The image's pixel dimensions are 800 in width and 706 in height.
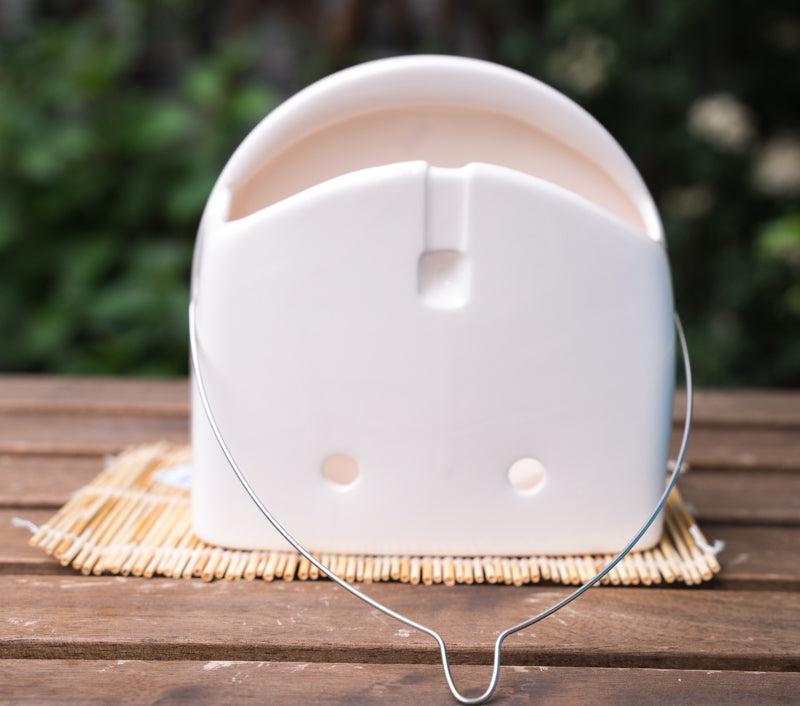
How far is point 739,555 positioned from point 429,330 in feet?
1.05

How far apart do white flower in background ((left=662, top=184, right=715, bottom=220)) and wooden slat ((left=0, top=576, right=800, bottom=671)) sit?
163cm

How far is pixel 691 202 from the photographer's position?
6.63 feet

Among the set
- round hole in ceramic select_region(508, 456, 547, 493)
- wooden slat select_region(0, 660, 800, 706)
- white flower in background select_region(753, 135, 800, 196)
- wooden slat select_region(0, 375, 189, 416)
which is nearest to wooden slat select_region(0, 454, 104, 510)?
wooden slat select_region(0, 375, 189, 416)

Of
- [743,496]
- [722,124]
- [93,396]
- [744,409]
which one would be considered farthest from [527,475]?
[722,124]

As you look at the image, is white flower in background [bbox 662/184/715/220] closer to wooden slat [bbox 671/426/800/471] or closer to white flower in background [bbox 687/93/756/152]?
white flower in background [bbox 687/93/756/152]

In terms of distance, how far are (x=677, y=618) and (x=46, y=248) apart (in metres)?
1.79

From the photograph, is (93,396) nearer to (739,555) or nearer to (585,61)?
(739,555)

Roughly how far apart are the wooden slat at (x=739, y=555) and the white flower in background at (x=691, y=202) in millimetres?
1511

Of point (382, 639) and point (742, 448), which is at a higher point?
point (382, 639)

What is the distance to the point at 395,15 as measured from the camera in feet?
6.88

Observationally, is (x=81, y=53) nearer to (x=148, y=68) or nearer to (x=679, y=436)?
(x=148, y=68)

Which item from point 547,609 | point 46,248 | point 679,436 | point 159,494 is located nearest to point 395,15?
point 46,248

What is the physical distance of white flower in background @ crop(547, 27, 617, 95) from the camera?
2010 millimetres

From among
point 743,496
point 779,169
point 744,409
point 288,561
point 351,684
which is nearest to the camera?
point 351,684
